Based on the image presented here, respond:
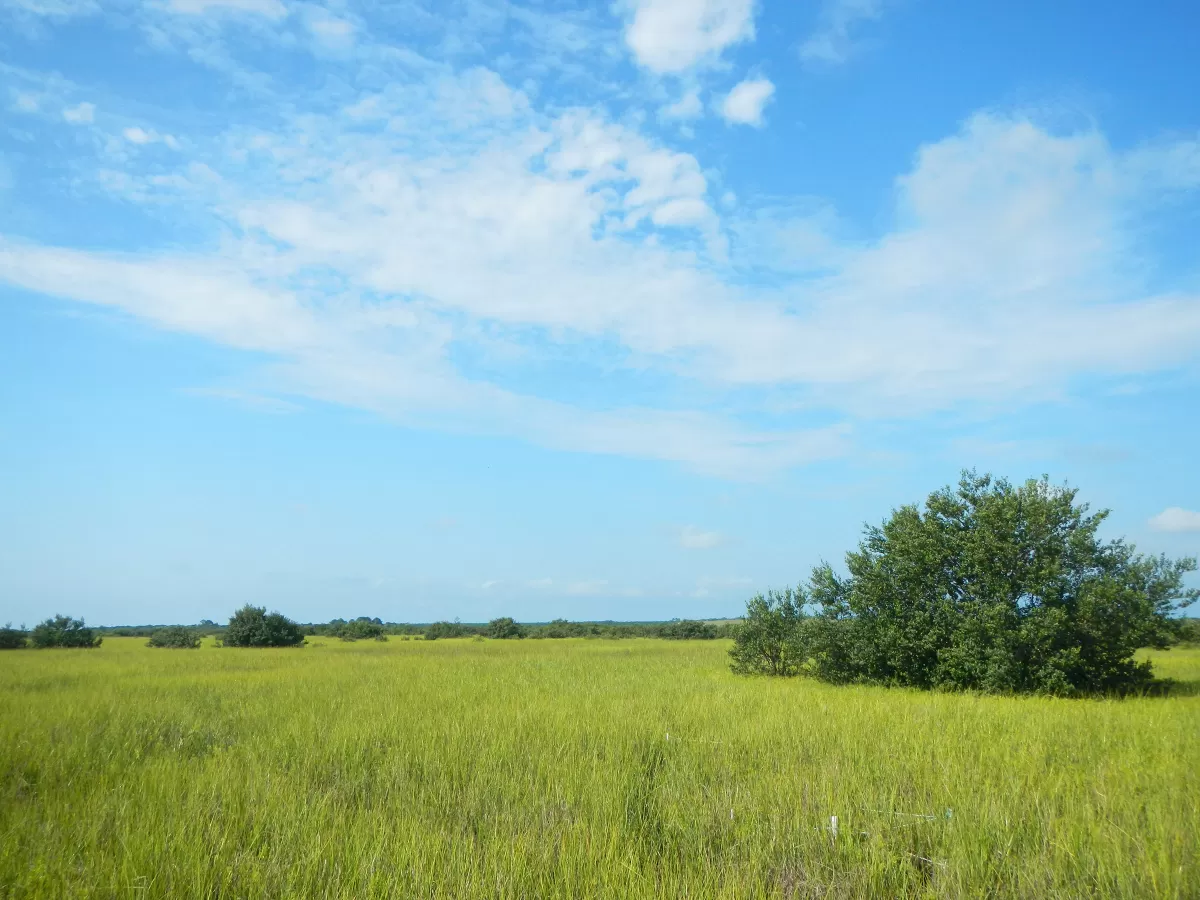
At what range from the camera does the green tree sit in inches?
1070

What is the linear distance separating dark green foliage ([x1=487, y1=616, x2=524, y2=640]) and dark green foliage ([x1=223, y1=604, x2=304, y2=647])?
764 inches

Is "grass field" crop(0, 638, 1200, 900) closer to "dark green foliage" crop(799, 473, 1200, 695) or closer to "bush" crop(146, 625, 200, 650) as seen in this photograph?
"dark green foliage" crop(799, 473, 1200, 695)

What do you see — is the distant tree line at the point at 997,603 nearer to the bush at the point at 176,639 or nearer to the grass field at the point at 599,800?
the grass field at the point at 599,800

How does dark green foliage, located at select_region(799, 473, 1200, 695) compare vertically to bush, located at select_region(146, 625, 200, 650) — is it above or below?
above

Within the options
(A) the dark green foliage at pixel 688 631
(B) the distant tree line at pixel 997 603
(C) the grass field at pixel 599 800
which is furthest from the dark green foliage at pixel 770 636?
(A) the dark green foliage at pixel 688 631

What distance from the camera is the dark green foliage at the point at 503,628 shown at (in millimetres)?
50625

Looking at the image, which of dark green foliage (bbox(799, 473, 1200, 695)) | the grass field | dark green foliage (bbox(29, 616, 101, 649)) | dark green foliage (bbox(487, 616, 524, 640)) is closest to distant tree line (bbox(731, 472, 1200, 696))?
dark green foliage (bbox(799, 473, 1200, 695))

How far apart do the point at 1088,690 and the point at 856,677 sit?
14.3 feet

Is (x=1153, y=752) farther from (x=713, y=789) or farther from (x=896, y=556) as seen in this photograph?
(x=896, y=556)

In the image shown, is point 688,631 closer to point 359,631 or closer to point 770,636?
point 359,631

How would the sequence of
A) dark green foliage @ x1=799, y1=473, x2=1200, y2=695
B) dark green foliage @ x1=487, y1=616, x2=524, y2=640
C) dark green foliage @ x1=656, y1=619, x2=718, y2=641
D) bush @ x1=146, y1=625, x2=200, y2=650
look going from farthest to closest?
dark green foliage @ x1=656, y1=619, x2=718, y2=641
dark green foliage @ x1=487, y1=616, x2=524, y2=640
bush @ x1=146, y1=625, x2=200, y2=650
dark green foliage @ x1=799, y1=473, x2=1200, y2=695

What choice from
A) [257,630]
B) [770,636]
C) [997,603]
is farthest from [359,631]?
[997,603]

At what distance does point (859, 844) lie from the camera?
4738mm

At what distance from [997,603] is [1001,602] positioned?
3.1 inches
